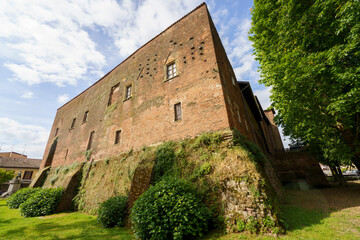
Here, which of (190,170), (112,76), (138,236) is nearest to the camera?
(138,236)

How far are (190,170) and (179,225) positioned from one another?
256cm

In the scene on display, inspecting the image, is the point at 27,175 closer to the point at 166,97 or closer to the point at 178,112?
the point at 166,97

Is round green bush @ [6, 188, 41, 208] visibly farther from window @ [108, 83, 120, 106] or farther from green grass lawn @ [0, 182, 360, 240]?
window @ [108, 83, 120, 106]

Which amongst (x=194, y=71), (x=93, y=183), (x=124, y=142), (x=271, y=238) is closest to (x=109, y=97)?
(x=124, y=142)

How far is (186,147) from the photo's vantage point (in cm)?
773

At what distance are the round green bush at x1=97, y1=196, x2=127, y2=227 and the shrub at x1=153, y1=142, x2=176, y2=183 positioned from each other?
6.40 feet

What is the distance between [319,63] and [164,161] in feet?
24.9

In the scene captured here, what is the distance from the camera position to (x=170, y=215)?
4660 mm

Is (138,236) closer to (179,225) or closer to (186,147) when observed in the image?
(179,225)

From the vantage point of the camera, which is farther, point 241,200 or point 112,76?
point 112,76

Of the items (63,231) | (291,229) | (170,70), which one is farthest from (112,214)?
(170,70)

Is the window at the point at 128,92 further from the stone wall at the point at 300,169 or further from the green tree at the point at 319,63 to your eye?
the stone wall at the point at 300,169

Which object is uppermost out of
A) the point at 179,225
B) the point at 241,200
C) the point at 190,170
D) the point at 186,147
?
the point at 186,147

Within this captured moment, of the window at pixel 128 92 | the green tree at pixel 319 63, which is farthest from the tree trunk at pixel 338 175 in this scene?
the window at pixel 128 92
